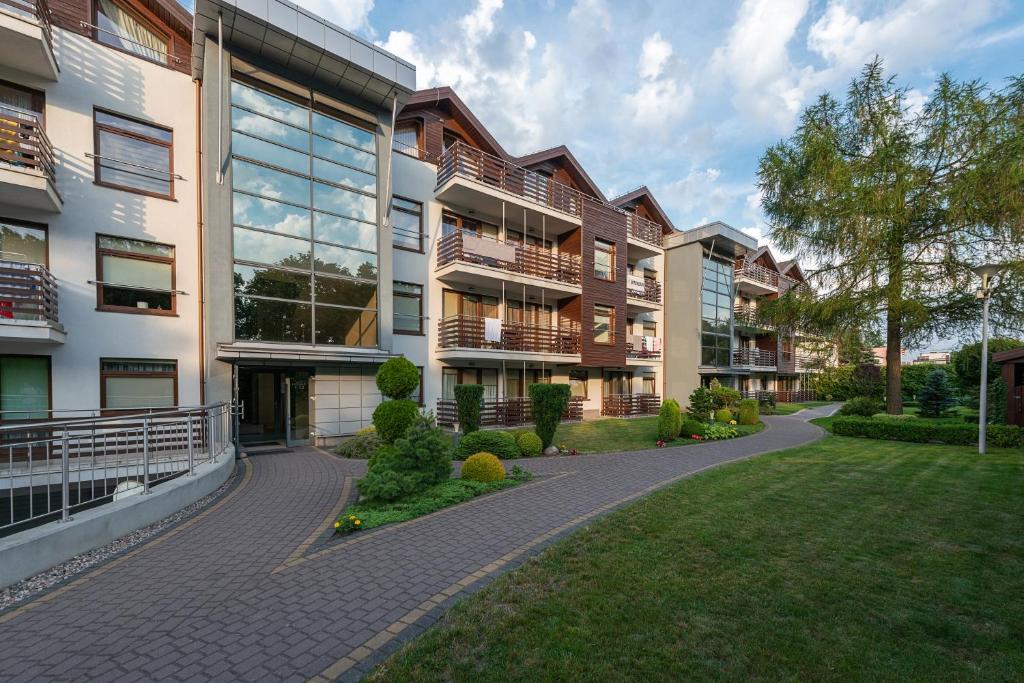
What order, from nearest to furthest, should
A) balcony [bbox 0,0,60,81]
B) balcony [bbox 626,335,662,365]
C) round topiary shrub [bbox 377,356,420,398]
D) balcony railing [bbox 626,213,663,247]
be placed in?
balcony [bbox 0,0,60,81]
round topiary shrub [bbox 377,356,420,398]
balcony [bbox 626,335,662,365]
balcony railing [bbox 626,213,663,247]

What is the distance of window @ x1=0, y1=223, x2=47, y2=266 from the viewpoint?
33.7 feet

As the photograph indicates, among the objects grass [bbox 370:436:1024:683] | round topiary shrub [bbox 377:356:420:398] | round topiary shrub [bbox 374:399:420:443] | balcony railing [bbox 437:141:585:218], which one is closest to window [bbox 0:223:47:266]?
round topiary shrub [bbox 377:356:420:398]

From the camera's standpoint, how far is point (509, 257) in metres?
18.1

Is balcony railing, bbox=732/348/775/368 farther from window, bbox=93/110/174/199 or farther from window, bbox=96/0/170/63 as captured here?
window, bbox=96/0/170/63

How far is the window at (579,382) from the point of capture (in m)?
22.6

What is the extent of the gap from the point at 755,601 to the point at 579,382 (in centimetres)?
1899

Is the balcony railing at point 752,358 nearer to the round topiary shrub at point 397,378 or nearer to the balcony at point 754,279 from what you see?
the balcony at point 754,279

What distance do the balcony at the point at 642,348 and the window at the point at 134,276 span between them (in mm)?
19969

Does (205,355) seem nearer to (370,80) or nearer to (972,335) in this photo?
(370,80)

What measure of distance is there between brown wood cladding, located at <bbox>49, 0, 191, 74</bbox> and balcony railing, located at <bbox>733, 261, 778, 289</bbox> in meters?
31.0

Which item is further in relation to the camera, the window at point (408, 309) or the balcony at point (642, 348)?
the balcony at point (642, 348)

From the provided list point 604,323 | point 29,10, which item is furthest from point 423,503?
point 604,323

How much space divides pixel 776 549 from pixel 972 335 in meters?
20.0

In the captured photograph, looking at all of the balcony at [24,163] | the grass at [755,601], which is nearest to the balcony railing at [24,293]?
the balcony at [24,163]
